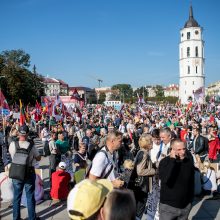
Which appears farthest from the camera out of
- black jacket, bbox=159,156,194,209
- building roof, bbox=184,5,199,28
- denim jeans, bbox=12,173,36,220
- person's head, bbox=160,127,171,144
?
building roof, bbox=184,5,199,28

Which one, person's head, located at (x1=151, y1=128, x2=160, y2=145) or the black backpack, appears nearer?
the black backpack

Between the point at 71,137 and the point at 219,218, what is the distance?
34.4 ft

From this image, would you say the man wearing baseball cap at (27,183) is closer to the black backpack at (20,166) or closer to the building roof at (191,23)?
the black backpack at (20,166)

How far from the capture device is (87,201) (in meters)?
2.08

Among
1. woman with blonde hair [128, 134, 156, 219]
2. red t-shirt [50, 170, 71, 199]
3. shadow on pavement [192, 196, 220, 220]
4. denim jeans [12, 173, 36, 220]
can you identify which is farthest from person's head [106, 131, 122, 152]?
red t-shirt [50, 170, 71, 199]

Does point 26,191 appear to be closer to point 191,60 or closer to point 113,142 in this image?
point 113,142

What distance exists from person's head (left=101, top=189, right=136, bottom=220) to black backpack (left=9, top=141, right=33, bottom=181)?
11.7 feet

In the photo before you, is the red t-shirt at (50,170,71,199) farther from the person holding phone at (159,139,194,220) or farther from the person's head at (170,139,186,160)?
the person's head at (170,139,186,160)

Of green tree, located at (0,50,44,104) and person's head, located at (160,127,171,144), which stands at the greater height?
green tree, located at (0,50,44,104)

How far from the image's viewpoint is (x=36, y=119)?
20203 mm

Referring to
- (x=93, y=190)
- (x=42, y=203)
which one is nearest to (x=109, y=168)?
(x=93, y=190)

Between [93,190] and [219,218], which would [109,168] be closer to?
[93,190]

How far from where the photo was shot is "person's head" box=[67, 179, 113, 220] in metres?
2.09

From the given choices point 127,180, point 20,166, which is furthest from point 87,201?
point 20,166
